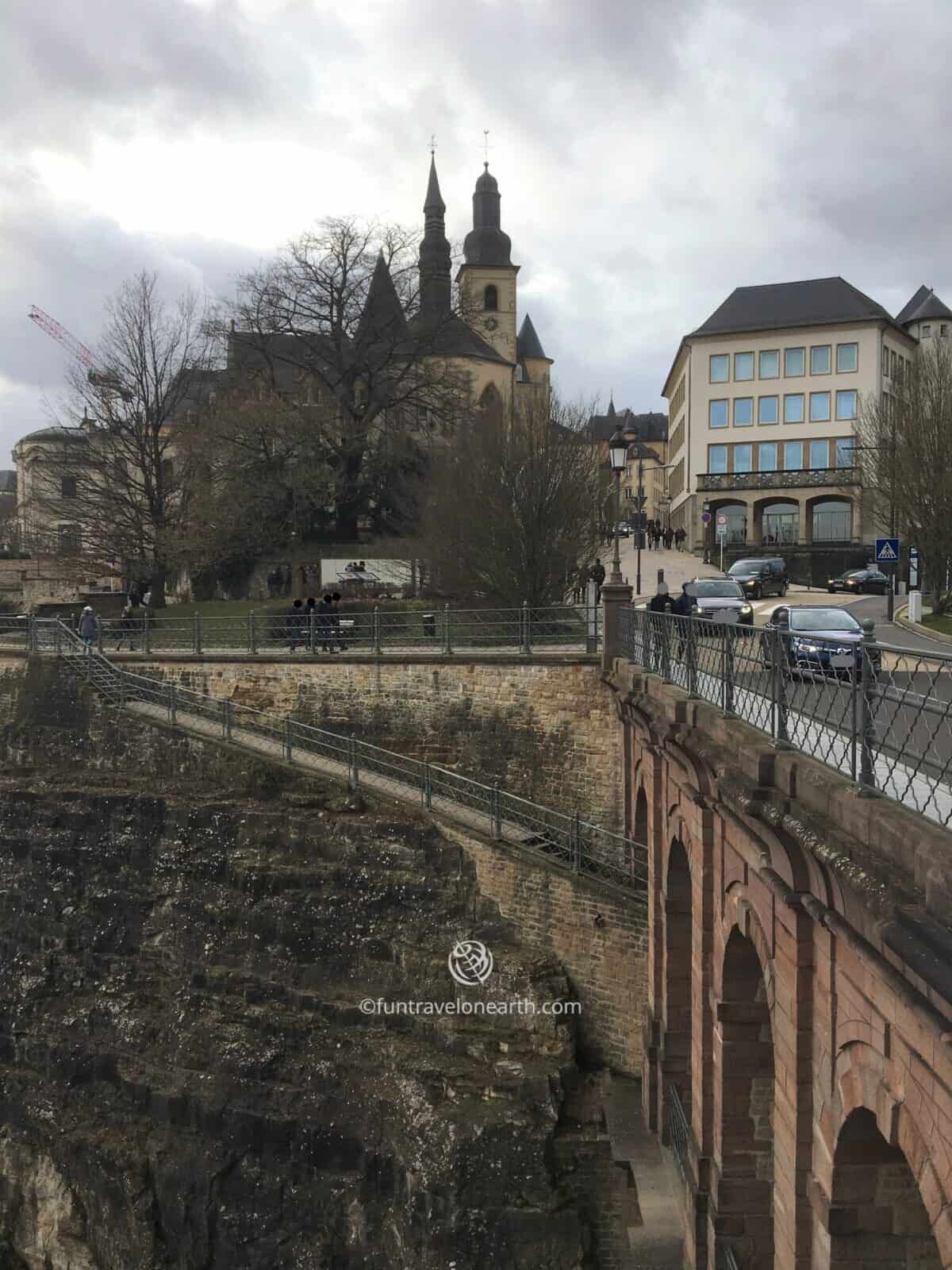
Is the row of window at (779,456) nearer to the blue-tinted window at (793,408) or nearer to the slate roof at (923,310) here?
the blue-tinted window at (793,408)

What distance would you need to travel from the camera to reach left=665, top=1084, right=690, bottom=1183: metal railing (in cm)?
1106

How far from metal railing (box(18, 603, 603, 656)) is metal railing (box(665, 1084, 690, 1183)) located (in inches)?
287

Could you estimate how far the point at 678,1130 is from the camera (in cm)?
1176

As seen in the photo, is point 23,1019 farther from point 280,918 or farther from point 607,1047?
point 607,1047

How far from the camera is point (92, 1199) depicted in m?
15.5

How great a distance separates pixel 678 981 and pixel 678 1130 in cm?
174

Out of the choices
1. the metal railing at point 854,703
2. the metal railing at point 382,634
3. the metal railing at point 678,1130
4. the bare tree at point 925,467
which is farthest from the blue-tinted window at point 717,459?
the metal railing at point 854,703

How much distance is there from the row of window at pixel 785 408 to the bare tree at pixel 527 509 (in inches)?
1161

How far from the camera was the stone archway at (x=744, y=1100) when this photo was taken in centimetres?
823

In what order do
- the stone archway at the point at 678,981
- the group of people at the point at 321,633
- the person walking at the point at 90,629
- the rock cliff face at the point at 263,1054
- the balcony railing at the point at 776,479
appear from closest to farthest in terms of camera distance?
1. the stone archway at the point at 678,981
2. the rock cliff face at the point at 263,1054
3. the group of people at the point at 321,633
4. the person walking at the point at 90,629
5. the balcony railing at the point at 776,479

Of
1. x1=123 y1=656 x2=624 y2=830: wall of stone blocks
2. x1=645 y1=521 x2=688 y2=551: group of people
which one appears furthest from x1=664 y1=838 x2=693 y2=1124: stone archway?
x1=645 y1=521 x2=688 y2=551: group of people

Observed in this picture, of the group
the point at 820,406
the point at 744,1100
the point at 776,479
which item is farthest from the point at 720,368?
the point at 744,1100

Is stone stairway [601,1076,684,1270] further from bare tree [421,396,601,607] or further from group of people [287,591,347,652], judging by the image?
bare tree [421,396,601,607]

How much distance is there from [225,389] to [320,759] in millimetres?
21734
